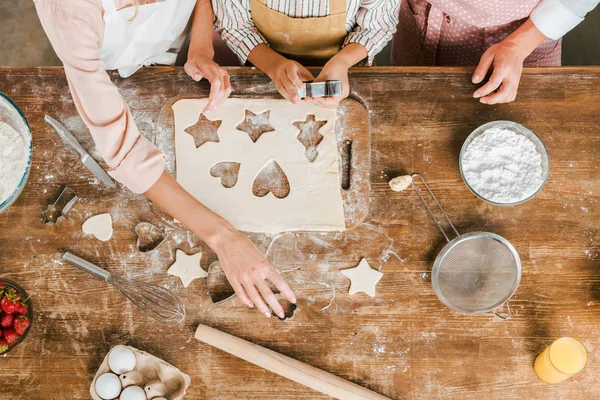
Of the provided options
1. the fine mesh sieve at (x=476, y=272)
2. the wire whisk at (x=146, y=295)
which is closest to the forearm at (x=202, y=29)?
the wire whisk at (x=146, y=295)

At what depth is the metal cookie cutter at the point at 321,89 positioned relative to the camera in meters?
1.20

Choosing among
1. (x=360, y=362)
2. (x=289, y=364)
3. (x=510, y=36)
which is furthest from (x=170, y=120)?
(x=510, y=36)

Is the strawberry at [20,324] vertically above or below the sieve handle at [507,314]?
below

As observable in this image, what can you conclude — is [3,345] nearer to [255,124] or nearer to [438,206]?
[255,124]

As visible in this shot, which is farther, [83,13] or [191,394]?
[191,394]

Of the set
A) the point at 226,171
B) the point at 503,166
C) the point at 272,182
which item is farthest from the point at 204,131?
the point at 503,166

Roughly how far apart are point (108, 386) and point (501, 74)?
1.30 metres

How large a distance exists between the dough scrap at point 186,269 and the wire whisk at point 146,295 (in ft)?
0.17

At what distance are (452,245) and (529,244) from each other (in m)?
0.23

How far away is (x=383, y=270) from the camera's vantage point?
129 cm

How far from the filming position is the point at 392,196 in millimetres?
1318

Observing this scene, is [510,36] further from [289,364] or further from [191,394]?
[191,394]

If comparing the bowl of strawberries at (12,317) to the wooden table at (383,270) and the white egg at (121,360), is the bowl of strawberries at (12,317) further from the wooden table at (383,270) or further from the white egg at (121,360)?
the white egg at (121,360)

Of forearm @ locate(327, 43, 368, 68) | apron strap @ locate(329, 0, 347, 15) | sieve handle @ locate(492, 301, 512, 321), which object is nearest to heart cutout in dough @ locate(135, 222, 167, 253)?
forearm @ locate(327, 43, 368, 68)
